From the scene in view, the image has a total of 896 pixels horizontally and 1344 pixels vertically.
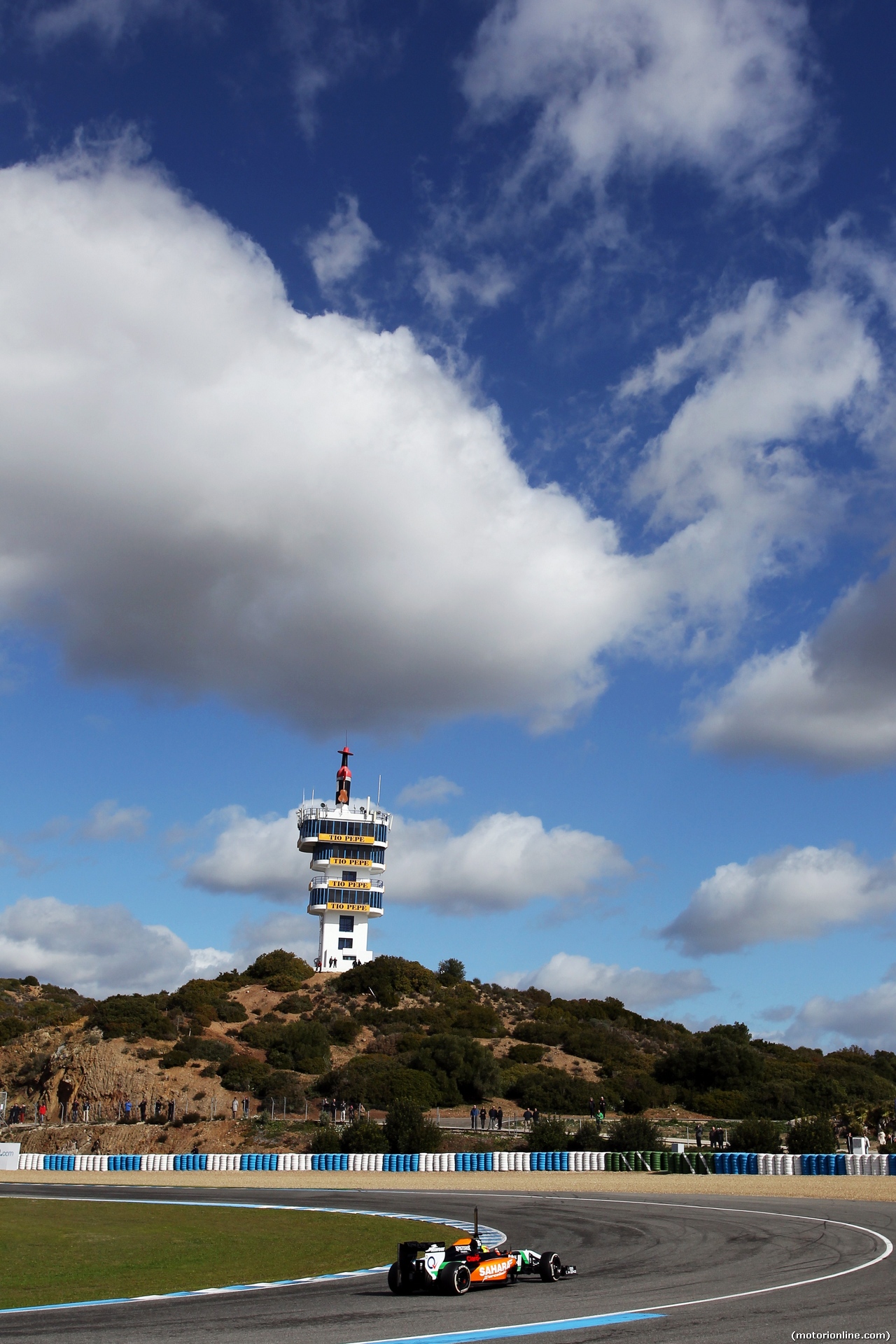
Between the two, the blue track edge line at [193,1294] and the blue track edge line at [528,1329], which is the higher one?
the blue track edge line at [528,1329]

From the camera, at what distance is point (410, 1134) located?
154 feet

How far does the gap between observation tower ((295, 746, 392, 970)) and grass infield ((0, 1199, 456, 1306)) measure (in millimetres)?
71890

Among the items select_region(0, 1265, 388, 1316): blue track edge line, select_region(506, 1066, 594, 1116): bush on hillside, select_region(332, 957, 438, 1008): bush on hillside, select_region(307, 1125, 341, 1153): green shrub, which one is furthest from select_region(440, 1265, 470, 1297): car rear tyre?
select_region(332, 957, 438, 1008): bush on hillside

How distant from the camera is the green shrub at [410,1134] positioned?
46.9 m

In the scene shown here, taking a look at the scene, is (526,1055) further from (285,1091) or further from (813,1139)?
(813,1139)

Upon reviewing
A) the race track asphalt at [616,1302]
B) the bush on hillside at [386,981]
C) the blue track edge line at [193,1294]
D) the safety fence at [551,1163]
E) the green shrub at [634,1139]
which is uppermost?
the bush on hillside at [386,981]

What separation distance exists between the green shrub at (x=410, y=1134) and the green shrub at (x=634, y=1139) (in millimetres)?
7569

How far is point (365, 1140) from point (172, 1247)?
1140 inches

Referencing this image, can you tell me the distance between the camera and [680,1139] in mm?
53656

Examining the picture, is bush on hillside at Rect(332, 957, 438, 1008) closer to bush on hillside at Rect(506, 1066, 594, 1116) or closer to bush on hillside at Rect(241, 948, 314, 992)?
bush on hillside at Rect(241, 948, 314, 992)

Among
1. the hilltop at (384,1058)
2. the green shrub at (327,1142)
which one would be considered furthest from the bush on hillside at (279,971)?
the green shrub at (327,1142)

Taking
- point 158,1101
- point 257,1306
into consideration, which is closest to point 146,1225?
point 257,1306

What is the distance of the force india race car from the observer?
1417 cm

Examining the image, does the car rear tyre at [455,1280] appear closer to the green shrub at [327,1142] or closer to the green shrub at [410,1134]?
the green shrub at [410,1134]
